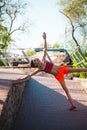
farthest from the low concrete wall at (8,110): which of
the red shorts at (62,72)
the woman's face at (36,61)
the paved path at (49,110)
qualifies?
the red shorts at (62,72)

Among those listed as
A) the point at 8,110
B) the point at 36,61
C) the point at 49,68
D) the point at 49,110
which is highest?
the point at 36,61

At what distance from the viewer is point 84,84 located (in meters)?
11.5

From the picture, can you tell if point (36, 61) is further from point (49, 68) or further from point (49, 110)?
point (49, 110)

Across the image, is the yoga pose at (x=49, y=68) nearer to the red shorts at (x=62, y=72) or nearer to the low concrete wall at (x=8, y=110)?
the red shorts at (x=62, y=72)

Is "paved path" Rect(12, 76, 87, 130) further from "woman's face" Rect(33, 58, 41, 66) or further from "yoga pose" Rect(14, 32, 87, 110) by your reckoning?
"woman's face" Rect(33, 58, 41, 66)

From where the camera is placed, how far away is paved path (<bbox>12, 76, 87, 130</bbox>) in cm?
735

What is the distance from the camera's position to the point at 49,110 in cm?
843

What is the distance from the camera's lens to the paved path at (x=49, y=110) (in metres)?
7.35

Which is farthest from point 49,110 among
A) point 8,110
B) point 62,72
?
point 8,110

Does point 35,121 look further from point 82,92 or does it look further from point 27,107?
point 82,92

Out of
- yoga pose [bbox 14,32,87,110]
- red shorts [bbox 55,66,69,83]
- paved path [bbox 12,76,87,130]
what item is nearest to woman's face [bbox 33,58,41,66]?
yoga pose [bbox 14,32,87,110]

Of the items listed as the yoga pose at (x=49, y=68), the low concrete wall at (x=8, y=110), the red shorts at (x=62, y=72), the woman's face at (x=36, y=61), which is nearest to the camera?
the low concrete wall at (x=8, y=110)

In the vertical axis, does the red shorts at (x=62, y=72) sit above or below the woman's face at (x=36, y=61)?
→ below

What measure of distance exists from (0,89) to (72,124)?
1938 mm
